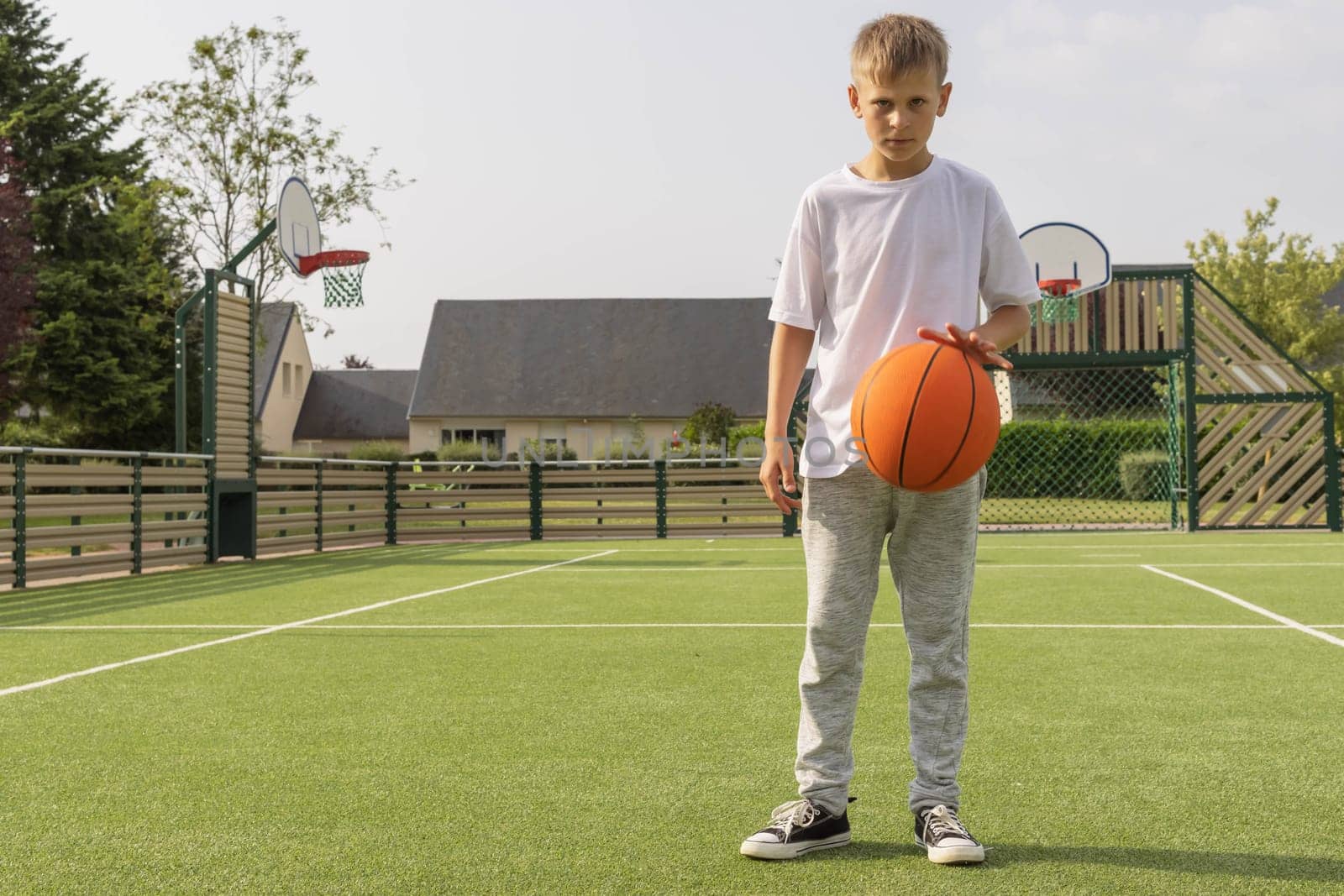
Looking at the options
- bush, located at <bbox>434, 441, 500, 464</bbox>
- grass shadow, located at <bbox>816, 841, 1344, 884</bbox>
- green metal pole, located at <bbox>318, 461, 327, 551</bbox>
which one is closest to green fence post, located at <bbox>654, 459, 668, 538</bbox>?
green metal pole, located at <bbox>318, 461, 327, 551</bbox>

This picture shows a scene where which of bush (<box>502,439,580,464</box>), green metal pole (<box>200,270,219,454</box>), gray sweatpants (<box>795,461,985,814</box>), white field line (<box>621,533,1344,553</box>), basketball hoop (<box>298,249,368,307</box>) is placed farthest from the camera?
bush (<box>502,439,580,464</box>)

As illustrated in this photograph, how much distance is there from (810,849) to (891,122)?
166 cm

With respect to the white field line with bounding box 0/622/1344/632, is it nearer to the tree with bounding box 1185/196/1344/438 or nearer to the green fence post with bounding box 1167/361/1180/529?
the green fence post with bounding box 1167/361/1180/529

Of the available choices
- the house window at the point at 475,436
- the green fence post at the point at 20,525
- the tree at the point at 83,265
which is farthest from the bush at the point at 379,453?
the green fence post at the point at 20,525

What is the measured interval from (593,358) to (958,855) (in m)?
45.1

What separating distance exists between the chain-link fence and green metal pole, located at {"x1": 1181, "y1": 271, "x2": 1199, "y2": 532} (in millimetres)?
4814

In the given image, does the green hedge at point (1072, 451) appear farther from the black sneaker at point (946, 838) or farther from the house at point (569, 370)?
the black sneaker at point (946, 838)

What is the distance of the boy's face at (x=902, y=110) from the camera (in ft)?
9.22

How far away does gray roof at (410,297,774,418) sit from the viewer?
151 feet

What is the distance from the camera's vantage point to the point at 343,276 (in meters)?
16.1

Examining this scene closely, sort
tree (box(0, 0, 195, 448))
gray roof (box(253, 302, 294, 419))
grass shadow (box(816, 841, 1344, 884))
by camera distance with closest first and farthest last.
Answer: grass shadow (box(816, 841, 1344, 884)), tree (box(0, 0, 195, 448)), gray roof (box(253, 302, 294, 419))

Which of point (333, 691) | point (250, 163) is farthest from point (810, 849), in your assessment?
point (250, 163)

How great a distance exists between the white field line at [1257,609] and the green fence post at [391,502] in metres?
11.3

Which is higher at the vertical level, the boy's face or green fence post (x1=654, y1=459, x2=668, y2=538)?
the boy's face
